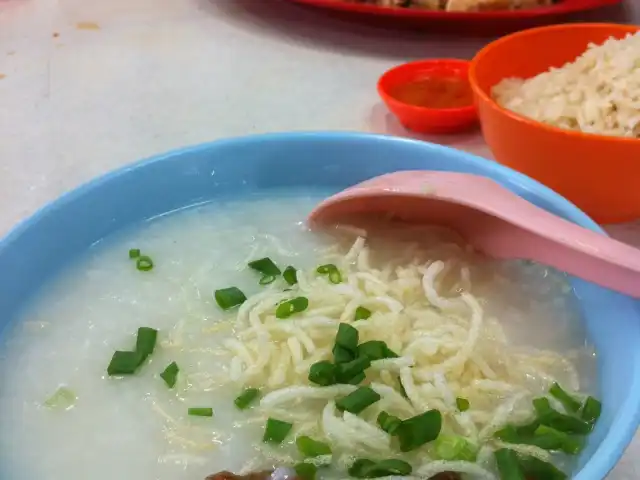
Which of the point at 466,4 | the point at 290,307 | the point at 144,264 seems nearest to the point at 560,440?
the point at 290,307

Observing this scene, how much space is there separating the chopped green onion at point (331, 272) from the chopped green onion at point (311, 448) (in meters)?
0.28

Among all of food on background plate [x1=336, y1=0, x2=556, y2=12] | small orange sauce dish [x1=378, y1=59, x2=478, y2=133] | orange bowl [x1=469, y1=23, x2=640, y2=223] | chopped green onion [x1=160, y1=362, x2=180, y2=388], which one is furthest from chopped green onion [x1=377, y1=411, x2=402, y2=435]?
food on background plate [x1=336, y1=0, x2=556, y2=12]

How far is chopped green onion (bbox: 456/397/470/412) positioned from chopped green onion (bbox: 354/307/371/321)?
0.54ft

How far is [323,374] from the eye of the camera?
778 millimetres

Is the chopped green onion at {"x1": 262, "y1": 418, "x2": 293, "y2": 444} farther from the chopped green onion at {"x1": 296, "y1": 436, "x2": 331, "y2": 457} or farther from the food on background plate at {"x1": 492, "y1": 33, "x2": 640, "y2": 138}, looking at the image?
the food on background plate at {"x1": 492, "y1": 33, "x2": 640, "y2": 138}

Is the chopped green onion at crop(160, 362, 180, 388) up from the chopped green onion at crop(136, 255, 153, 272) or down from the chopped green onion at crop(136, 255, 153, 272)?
down

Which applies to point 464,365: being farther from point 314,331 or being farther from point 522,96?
point 522,96

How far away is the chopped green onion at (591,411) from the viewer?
0.72 meters

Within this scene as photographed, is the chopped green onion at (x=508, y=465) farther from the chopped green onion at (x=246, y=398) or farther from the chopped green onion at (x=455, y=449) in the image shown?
the chopped green onion at (x=246, y=398)

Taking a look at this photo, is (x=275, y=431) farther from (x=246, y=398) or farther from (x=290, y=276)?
(x=290, y=276)

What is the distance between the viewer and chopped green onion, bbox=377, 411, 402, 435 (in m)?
0.71

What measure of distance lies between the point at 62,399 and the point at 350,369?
340mm

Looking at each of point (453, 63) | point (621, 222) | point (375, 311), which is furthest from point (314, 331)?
point (453, 63)

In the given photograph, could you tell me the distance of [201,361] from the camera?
33.6 inches
